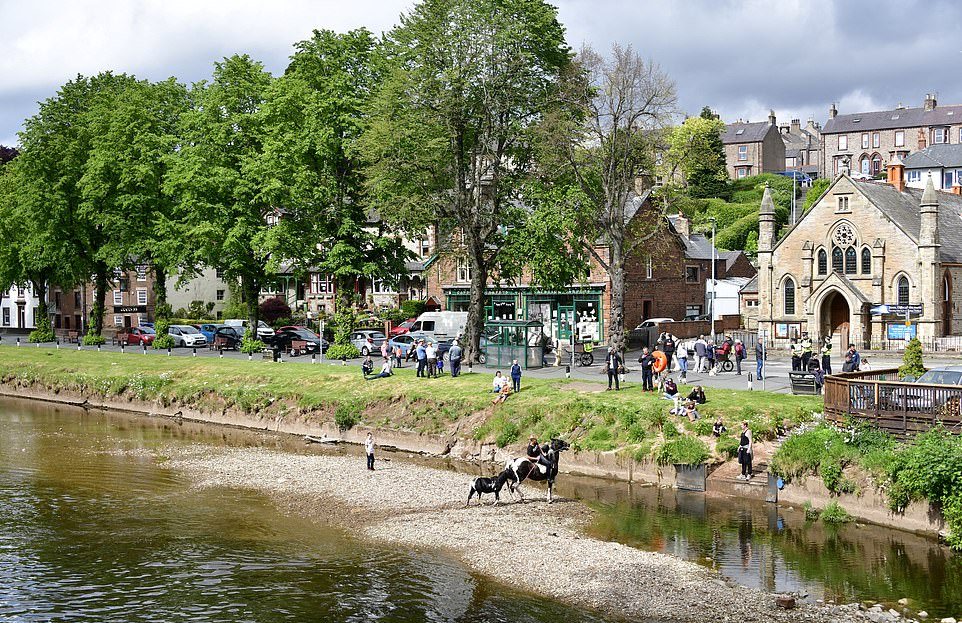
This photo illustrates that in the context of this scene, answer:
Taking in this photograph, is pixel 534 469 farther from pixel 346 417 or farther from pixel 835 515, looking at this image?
pixel 346 417

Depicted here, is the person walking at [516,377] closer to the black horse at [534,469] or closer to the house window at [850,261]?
the black horse at [534,469]

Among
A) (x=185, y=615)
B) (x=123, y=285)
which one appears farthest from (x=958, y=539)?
(x=123, y=285)

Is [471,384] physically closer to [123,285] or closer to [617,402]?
[617,402]

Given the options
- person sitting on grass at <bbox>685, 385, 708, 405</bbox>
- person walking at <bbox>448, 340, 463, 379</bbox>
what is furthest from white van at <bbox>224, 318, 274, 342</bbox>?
person sitting on grass at <bbox>685, 385, 708, 405</bbox>

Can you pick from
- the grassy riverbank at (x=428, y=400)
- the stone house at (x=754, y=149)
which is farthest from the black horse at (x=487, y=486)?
the stone house at (x=754, y=149)

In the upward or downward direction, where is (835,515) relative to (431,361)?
downward

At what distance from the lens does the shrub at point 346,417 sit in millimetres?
43281

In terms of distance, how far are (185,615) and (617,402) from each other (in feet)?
69.2

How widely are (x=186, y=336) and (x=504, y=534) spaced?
51563 millimetres

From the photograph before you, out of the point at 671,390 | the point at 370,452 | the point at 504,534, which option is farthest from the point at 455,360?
the point at 504,534

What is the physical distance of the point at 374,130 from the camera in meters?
50.8

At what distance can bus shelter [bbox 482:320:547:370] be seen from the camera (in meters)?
49.5

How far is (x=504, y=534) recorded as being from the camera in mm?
26094

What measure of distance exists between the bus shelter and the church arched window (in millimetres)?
26882
